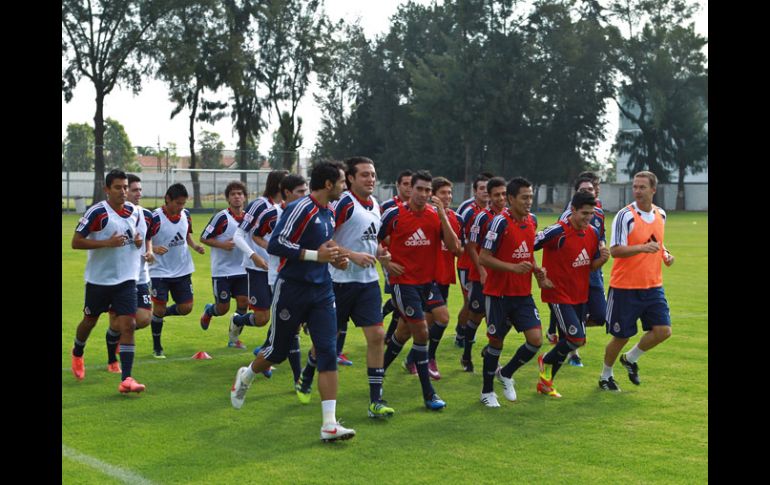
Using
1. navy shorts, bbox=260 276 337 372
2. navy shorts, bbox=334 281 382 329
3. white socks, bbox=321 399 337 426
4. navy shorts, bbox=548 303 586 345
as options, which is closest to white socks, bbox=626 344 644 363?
navy shorts, bbox=548 303 586 345

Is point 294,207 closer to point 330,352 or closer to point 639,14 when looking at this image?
point 330,352

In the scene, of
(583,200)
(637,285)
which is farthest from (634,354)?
(583,200)

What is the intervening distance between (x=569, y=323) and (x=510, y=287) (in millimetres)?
686

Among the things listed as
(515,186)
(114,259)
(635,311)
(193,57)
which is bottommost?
(635,311)

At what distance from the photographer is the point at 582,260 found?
8.59m

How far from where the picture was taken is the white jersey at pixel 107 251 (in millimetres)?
8578

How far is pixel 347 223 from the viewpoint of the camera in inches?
305

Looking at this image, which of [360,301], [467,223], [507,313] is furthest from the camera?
[467,223]

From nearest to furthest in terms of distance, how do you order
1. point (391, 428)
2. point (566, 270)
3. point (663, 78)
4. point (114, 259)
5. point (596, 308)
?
1. point (391, 428)
2. point (566, 270)
3. point (114, 259)
4. point (596, 308)
5. point (663, 78)

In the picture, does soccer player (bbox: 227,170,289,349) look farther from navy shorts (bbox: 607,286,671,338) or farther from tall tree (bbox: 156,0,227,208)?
tall tree (bbox: 156,0,227,208)

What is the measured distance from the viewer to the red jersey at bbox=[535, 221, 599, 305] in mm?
8516

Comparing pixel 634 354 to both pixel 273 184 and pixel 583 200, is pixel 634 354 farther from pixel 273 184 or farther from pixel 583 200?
pixel 273 184

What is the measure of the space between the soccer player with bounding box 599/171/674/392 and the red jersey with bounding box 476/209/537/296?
0.83 meters
